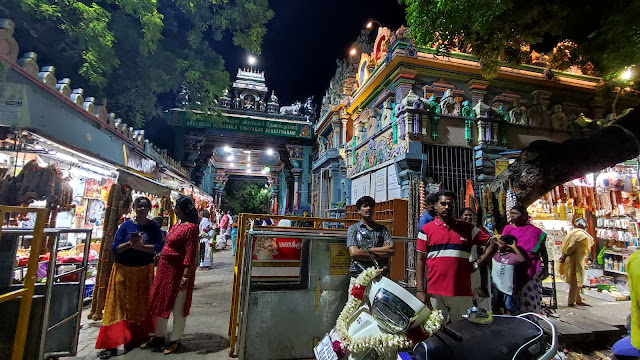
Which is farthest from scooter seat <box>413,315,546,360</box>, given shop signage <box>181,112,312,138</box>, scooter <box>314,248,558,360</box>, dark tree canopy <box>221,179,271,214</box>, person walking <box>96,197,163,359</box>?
dark tree canopy <box>221,179,271,214</box>

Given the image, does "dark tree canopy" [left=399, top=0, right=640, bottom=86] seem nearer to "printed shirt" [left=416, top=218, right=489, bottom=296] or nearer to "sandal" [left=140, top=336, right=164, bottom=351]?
"printed shirt" [left=416, top=218, right=489, bottom=296]

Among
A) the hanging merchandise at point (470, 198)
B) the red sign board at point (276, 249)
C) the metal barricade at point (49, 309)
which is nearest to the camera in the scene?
the metal barricade at point (49, 309)

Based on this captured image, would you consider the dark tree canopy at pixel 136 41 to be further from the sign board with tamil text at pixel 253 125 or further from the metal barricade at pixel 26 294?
the sign board with tamil text at pixel 253 125

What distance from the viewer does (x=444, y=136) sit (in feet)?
35.7

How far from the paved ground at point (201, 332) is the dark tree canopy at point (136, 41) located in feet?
19.0

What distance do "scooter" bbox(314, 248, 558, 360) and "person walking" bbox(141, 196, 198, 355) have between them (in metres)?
2.38

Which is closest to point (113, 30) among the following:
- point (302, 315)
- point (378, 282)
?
point (302, 315)

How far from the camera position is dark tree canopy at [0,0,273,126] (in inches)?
251

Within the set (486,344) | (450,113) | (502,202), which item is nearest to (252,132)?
(450,113)

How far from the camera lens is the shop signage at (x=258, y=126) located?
18.4 m

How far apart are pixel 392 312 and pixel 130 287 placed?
3.54m

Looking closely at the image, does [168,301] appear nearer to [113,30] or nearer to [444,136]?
[113,30]

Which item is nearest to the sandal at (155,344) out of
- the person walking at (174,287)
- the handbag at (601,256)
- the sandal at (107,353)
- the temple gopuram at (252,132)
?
the person walking at (174,287)

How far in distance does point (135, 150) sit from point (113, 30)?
3.62m
